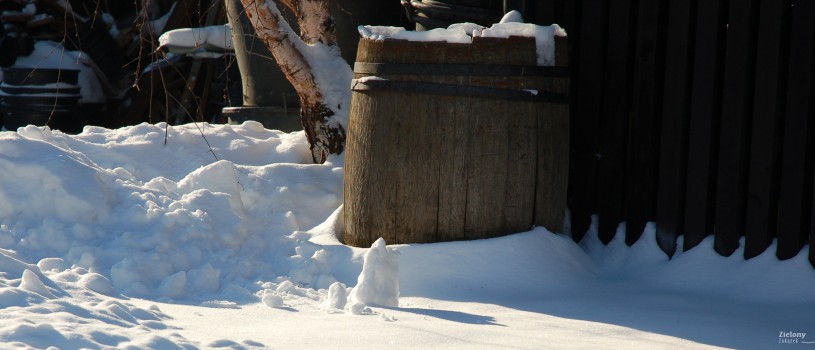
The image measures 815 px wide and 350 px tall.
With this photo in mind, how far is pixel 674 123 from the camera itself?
3.93 metres

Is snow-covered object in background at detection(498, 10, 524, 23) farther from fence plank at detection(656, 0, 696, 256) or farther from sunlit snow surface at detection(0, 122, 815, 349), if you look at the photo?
sunlit snow surface at detection(0, 122, 815, 349)

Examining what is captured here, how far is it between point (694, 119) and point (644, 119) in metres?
0.25

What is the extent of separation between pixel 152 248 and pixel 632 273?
206cm

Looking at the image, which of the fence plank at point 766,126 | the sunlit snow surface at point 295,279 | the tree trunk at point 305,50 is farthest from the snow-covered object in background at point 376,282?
the tree trunk at point 305,50

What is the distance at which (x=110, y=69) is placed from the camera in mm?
9945

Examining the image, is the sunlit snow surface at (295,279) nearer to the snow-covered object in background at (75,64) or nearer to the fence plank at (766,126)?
the fence plank at (766,126)

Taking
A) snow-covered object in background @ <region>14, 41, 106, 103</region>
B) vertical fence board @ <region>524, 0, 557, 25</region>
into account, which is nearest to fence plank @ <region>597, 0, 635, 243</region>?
vertical fence board @ <region>524, 0, 557, 25</region>

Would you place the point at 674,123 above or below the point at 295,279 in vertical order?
above

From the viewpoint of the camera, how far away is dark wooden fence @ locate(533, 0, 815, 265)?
11.9ft

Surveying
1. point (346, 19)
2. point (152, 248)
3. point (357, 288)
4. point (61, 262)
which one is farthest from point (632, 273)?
point (346, 19)

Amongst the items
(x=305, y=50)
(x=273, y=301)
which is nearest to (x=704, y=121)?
(x=273, y=301)

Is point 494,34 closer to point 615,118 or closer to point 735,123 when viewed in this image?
point 615,118

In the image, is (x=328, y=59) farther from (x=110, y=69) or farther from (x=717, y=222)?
(x=110, y=69)

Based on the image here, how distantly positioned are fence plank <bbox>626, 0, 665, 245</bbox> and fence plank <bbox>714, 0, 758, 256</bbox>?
0.33 meters
